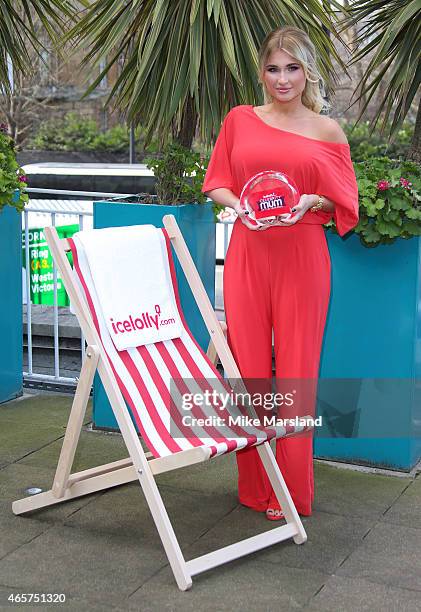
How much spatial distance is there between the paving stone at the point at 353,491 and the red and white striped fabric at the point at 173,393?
2.14ft

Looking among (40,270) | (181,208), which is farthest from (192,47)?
(40,270)

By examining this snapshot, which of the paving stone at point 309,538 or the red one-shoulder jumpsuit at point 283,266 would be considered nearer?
the paving stone at point 309,538

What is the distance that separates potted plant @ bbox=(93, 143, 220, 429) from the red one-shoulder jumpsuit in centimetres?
82

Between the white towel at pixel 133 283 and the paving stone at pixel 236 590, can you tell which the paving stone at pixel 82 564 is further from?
the white towel at pixel 133 283

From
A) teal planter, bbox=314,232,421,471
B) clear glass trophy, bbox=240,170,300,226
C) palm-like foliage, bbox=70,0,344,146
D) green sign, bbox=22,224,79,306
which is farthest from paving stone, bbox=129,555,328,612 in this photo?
green sign, bbox=22,224,79,306

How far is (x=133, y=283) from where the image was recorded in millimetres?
4215

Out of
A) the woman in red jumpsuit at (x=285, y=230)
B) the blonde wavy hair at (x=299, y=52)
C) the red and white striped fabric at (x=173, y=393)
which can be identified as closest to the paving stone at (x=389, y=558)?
A: the woman in red jumpsuit at (x=285, y=230)

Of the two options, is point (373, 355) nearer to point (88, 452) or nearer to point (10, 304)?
point (88, 452)

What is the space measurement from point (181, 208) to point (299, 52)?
129 centimetres

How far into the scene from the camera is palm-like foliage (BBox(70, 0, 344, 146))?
16.5 feet

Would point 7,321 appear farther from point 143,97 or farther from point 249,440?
point 249,440

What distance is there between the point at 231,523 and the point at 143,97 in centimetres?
245

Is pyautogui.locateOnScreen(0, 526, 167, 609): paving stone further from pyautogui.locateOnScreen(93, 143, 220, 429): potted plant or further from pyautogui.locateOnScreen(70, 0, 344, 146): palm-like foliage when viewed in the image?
pyautogui.locateOnScreen(70, 0, 344, 146): palm-like foliage

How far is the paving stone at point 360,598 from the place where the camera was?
3.46 meters
